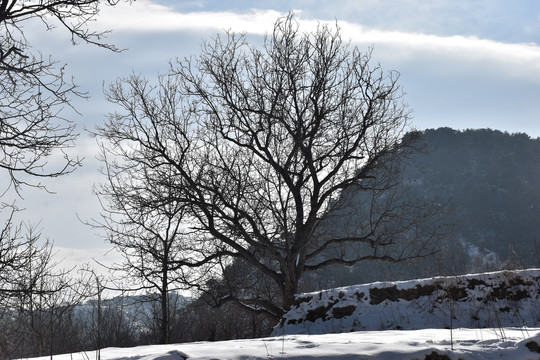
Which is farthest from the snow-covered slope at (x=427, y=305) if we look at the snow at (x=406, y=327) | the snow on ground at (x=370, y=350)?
the snow on ground at (x=370, y=350)

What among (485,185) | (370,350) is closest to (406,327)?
(370,350)

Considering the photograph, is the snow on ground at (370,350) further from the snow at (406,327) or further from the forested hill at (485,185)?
the forested hill at (485,185)

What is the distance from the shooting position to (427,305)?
8852mm

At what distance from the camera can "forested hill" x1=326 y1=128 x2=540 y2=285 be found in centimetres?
10838

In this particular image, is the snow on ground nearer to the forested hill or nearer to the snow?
the snow

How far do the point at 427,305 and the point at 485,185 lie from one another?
128m

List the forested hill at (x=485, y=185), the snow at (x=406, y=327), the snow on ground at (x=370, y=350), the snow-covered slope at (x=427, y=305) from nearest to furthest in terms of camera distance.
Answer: the snow on ground at (x=370, y=350) < the snow at (x=406, y=327) < the snow-covered slope at (x=427, y=305) < the forested hill at (x=485, y=185)

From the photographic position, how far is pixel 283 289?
15758 millimetres

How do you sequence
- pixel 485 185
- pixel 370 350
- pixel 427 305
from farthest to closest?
pixel 485 185 → pixel 427 305 → pixel 370 350

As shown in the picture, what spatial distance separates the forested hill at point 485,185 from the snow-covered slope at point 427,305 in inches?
3060

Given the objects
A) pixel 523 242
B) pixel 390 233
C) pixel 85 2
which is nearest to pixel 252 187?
pixel 390 233

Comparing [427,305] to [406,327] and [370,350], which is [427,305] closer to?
[406,327]

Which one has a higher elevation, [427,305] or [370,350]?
[427,305]

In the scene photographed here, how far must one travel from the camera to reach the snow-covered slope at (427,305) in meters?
8.37
